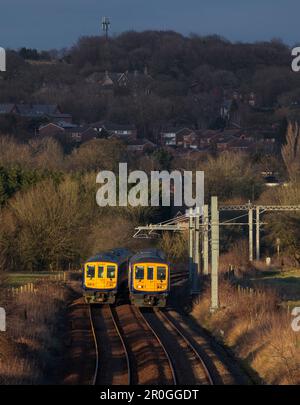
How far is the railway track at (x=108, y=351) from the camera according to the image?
64.8 ft

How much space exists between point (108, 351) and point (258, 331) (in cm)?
372

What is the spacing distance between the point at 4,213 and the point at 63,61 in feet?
480

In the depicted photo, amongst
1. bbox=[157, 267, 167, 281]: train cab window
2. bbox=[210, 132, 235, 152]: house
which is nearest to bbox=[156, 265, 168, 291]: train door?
bbox=[157, 267, 167, 281]: train cab window

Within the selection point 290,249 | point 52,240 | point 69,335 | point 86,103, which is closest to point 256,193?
point 290,249

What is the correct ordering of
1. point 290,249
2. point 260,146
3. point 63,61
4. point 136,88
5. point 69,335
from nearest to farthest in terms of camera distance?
1. point 69,335
2. point 290,249
3. point 260,146
4. point 136,88
5. point 63,61

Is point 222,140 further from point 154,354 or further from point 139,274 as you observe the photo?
point 154,354

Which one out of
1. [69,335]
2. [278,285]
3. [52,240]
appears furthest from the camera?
[52,240]

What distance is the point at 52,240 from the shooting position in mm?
48562

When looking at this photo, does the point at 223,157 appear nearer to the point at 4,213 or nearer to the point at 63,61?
the point at 4,213

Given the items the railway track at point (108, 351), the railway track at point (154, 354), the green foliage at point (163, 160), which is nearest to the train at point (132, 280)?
the railway track at point (108, 351)

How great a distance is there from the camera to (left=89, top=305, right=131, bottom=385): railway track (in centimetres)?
1975

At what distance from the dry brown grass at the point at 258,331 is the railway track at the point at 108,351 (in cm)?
278

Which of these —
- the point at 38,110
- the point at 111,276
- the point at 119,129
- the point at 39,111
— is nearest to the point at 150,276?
the point at 111,276

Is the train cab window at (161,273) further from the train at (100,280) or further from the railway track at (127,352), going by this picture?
the train at (100,280)
